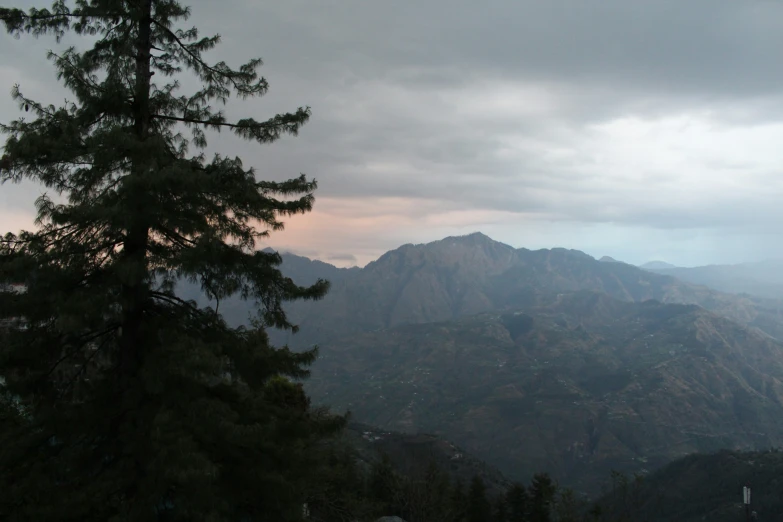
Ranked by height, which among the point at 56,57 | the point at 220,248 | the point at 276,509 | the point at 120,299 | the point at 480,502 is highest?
the point at 56,57

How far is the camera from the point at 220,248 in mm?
11352

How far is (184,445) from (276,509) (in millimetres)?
2715

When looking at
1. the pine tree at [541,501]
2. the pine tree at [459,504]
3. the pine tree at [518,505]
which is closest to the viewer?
the pine tree at [459,504]

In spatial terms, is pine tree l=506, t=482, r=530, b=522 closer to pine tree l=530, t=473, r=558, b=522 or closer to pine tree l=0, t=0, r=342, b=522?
pine tree l=530, t=473, r=558, b=522

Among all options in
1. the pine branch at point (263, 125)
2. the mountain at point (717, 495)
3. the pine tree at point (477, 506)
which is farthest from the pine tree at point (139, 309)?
the mountain at point (717, 495)

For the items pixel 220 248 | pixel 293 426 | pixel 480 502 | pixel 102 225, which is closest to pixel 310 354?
pixel 293 426

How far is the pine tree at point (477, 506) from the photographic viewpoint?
6964cm

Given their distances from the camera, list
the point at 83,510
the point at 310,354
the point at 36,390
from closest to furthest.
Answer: the point at 83,510 → the point at 36,390 → the point at 310,354

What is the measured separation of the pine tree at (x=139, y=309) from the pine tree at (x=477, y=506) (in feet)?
212

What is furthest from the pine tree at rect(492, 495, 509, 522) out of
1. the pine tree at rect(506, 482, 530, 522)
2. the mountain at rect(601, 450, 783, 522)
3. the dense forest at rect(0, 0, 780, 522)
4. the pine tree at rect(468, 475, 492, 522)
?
the mountain at rect(601, 450, 783, 522)

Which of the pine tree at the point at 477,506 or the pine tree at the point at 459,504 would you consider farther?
the pine tree at the point at 477,506

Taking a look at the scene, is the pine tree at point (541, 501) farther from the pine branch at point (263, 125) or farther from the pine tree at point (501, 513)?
the pine branch at point (263, 125)

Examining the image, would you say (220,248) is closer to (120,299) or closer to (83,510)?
(120,299)

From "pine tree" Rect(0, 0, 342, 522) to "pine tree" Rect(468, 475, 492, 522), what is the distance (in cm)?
6471
